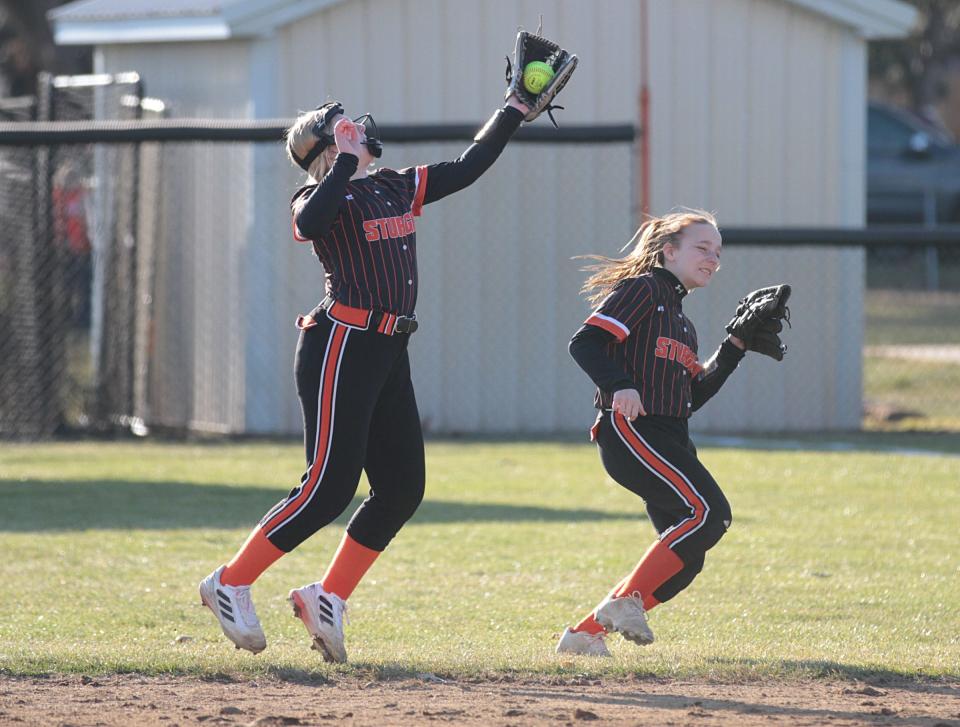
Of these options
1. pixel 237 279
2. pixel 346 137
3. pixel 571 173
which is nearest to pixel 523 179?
pixel 571 173

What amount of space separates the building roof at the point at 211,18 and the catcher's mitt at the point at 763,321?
279 inches

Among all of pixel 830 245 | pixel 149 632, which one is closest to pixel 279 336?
pixel 830 245

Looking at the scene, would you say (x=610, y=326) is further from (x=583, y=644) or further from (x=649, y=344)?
(x=583, y=644)

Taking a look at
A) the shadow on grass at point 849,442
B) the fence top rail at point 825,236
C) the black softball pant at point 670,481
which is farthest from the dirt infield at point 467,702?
the fence top rail at point 825,236

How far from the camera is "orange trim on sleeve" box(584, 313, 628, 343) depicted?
213 inches

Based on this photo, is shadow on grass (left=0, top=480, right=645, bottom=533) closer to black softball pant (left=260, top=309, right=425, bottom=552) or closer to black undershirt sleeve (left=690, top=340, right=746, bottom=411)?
black undershirt sleeve (left=690, top=340, right=746, bottom=411)

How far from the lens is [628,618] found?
533 centimetres

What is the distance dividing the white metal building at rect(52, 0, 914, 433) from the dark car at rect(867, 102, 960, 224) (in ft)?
36.3

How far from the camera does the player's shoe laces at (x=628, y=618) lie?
5328 mm

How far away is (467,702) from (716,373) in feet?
5.49

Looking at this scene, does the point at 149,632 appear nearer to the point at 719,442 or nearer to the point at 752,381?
Answer: the point at 719,442

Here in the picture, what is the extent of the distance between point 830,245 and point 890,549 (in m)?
4.77

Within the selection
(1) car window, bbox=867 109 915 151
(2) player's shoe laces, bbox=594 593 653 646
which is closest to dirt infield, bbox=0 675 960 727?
(2) player's shoe laces, bbox=594 593 653 646

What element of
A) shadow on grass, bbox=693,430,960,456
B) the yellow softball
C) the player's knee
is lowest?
shadow on grass, bbox=693,430,960,456
